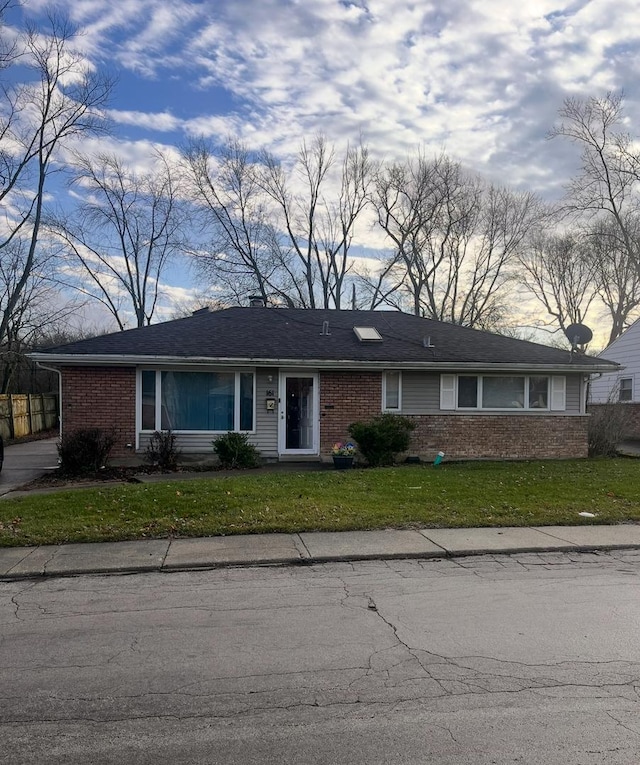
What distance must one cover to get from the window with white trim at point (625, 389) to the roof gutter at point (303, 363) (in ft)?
28.5

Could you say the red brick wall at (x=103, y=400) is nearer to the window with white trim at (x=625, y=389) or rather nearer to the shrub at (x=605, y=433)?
the shrub at (x=605, y=433)

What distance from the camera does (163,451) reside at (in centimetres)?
1335

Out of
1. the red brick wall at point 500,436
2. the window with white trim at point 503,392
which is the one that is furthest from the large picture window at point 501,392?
the red brick wall at point 500,436

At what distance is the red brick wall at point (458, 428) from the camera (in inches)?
575

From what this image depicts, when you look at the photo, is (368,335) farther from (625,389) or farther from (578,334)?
(625,389)

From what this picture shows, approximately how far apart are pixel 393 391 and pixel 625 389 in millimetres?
13462

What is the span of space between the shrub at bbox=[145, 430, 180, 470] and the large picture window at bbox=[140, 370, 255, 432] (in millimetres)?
380

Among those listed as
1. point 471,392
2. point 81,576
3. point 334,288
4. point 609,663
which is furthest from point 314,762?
point 334,288

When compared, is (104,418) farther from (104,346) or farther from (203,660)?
(203,660)

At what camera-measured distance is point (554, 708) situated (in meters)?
3.35

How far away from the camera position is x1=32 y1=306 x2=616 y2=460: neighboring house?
1372 centimetres

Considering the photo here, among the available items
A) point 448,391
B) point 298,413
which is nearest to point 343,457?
point 298,413

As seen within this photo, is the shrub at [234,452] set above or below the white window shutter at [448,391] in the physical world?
below

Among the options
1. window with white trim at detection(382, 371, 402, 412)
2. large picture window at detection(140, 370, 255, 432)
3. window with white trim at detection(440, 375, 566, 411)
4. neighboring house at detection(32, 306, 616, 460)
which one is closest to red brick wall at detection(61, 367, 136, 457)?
neighboring house at detection(32, 306, 616, 460)
